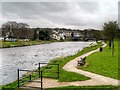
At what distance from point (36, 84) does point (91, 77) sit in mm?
4272

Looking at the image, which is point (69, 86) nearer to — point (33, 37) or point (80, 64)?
point (80, 64)

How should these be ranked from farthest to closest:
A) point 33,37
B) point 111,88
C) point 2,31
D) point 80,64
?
point 33,37 < point 2,31 < point 80,64 < point 111,88

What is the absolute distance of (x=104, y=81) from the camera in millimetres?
16250

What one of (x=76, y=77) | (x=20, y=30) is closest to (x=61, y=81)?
(x=76, y=77)

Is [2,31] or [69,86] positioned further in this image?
[2,31]

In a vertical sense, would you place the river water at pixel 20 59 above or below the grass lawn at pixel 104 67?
below

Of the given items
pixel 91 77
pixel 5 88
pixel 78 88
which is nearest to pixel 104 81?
pixel 91 77

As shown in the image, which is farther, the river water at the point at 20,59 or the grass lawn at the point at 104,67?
the river water at the point at 20,59

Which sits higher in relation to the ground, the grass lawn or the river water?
the grass lawn

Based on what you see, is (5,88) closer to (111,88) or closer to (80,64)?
(111,88)

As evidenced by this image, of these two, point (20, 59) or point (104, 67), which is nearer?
point (104, 67)

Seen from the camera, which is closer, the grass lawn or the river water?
the grass lawn

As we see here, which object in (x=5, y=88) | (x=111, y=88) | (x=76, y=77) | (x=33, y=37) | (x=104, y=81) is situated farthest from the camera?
(x=33, y=37)

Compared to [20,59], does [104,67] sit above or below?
above
